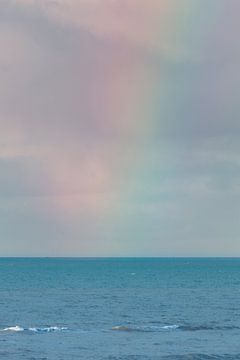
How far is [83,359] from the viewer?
2808 inches

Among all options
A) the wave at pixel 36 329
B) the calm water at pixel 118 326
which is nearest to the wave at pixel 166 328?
the calm water at pixel 118 326

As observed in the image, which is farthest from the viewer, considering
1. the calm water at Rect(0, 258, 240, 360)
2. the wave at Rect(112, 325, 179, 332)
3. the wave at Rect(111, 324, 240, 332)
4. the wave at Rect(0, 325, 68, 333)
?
the wave at Rect(111, 324, 240, 332)

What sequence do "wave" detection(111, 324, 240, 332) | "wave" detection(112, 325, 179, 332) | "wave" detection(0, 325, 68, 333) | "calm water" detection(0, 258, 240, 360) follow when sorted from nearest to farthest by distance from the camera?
"calm water" detection(0, 258, 240, 360) < "wave" detection(0, 325, 68, 333) < "wave" detection(112, 325, 179, 332) < "wave" detection(111, 324, 240, 332)

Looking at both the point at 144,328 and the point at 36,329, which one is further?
the point at 144,328

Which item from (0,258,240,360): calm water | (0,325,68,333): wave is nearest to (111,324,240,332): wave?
(0,258,240,360): calm water

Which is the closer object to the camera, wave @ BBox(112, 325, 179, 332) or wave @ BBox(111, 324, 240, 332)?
wave @ BBox(112, 325, 179, 332)

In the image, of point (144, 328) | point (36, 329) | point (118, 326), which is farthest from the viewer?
point (118, 326)

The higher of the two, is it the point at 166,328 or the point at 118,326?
the point at 118,326

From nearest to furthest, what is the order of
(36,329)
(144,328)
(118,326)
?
1. (36,329)
2. (144,328)
3. (118,326)

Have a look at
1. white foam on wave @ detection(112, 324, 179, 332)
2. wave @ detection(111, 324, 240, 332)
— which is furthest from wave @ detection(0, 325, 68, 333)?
wave @ detection(111, 324, 240, 332)

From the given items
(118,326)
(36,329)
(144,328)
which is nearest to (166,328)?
(144,328)

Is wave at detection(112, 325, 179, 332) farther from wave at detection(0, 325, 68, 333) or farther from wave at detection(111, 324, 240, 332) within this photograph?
wave at detection(0, 325, 68, 333)

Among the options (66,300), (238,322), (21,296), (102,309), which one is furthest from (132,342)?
(21,296)

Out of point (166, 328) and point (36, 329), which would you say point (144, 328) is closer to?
point (166, 328)
